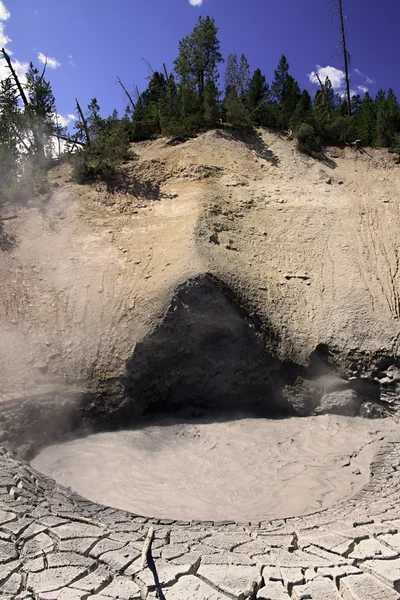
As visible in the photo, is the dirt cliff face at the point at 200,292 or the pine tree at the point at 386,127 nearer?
the dirt cliff face at the point at 200,292

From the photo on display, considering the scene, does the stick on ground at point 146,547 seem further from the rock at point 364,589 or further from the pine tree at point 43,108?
the pine tree at point 43,108

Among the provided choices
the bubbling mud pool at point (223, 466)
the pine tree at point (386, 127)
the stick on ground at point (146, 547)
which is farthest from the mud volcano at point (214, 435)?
the pine tree at point (386, 127)

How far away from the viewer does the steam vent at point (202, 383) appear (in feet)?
12.6

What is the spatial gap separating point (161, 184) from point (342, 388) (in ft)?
20.7

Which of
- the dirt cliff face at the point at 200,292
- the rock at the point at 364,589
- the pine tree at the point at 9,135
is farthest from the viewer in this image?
the pine tree at the point at 9,135

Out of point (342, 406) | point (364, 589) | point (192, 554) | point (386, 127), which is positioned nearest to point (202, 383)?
point (342, 406)

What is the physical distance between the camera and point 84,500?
5.43m

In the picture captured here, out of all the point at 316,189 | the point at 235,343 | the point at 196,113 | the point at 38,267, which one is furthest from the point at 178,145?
the point at 235,343

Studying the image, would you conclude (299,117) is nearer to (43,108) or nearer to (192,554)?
(43,108)

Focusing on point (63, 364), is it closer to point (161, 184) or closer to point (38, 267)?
point (38, 267)

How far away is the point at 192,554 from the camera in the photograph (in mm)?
3906

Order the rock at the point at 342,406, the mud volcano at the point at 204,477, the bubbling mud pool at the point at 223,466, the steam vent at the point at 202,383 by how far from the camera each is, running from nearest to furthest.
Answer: the mud volcano at the point at 204,477, the steam vent at the point at 202,383, the bubbling mud pool at the point at 223,466, the rock at the point at 342,406

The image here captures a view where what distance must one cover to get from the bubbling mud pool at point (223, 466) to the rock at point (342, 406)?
0.59 ft

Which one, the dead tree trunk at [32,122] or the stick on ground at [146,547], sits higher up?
the dead tree trunk at [32,122]
